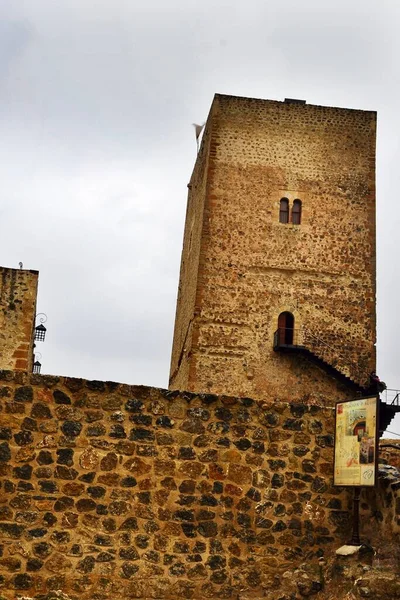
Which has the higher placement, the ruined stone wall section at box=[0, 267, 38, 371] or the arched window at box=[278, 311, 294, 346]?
the arched window at box=[278, 311, 294, 346]

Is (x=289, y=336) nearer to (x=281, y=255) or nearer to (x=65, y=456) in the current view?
(x=281, y=255)

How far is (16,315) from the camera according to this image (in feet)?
56.1

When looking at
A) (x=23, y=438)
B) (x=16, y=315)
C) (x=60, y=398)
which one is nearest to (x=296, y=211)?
(x=16, y=315)

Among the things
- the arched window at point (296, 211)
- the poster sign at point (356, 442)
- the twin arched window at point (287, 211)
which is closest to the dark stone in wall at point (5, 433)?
the poster sign at point (356, 442)

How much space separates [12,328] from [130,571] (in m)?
9.93

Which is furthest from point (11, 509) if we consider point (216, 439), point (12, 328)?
point (12, 328)

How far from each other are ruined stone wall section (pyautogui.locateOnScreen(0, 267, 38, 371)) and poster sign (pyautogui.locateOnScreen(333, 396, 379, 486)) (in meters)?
9.73

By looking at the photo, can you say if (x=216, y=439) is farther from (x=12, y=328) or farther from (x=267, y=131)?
(x=267, y=131)

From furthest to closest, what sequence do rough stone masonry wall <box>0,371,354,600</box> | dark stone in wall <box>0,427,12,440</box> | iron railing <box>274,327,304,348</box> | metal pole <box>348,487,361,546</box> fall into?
1. iron railing <box>274,327,304,348</box>
2. metal pole <box>348,487,361,546</box>
3. dark stone in wall <box>0,427,12,440</box>
4. rough stone masonry wall <box>0,371,354,600</box>

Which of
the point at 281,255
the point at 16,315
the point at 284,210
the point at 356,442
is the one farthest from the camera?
the point at 284,210

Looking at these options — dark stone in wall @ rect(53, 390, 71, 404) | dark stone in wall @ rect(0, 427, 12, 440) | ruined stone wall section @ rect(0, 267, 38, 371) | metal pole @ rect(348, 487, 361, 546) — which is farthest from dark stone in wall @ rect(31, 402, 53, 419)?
ruined stone wall section @ rect(0, 267, 38, 371)

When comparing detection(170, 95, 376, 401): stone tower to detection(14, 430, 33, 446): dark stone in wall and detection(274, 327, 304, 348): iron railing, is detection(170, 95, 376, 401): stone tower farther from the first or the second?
detection(14, 430, 33, 446): dark stone in wall

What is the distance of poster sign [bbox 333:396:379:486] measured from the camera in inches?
312

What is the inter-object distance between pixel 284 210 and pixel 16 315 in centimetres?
1173
